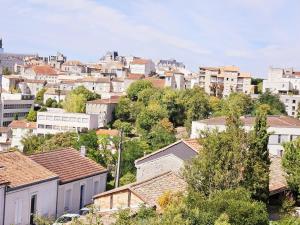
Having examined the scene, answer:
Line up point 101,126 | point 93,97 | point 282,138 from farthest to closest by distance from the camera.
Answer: point 93,97, point 101,126, point 282,138

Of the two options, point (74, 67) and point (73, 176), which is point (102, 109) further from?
point (74, 67)

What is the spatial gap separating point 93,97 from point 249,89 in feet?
103

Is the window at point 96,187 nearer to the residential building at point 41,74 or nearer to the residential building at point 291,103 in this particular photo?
the residential building at point 291,103

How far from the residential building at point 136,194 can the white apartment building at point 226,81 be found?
283 feet

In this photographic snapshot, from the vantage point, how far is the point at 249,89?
109625mm

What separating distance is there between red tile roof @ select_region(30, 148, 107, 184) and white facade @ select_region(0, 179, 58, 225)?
1.07 metres

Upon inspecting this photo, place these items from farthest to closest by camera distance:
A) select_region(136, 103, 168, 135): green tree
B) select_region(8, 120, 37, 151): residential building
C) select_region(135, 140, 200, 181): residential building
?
1. select_region(8, 120, 37, 151): residential building
2. select_region(136, 103, 168, 135): green tree
3. select_region(135, 140, 200, 181): residential building

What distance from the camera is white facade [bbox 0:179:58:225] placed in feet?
66.5

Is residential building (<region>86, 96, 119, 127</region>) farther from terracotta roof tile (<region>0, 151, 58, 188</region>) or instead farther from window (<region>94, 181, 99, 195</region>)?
terracotta roof tile (<region>0, 151, 58, 188</region>)

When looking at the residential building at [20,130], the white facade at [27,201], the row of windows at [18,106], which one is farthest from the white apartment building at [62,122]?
the white facade at [27,201]

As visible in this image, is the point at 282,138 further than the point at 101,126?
No

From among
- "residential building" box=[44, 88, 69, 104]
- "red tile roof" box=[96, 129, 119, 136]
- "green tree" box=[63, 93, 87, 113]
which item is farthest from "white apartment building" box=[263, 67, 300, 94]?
"residential building" box=[44, 88, 69, 104]

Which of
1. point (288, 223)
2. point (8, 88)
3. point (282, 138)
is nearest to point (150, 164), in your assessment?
point (288, 223)

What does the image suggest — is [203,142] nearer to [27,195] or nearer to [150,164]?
[27,195]
